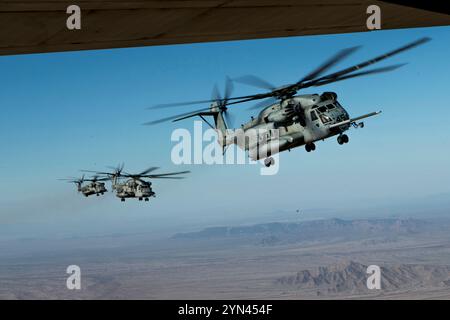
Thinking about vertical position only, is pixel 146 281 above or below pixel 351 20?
below

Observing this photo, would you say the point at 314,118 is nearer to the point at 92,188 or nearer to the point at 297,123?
the point at 297,123

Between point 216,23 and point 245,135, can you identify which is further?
point 245,135

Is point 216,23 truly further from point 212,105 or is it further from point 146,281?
point 146,281

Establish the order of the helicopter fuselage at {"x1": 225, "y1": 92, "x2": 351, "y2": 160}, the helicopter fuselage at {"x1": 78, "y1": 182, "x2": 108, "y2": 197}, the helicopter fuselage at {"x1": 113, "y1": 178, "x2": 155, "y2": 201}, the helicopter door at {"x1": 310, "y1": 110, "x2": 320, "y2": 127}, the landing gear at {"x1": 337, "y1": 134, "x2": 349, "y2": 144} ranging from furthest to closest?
the helicopter fuselage at {"x1": 78, "y1": 182, "x2": 108, "y2": 197}, the helicopter fuselage at {"x1": 113, "y1": 178, "x2": 155, "y2": 201}, the helicopter door at {"x1": 310, "y1": 110, "x2": 320, "y2": 127}, the helicopter fuselage at {"x1": 225, "y1": 92, "x2": 351, "y2": 160}, the landing gear at {"x1": 337, "y1": 134, "x2": 349, "y2": 144}

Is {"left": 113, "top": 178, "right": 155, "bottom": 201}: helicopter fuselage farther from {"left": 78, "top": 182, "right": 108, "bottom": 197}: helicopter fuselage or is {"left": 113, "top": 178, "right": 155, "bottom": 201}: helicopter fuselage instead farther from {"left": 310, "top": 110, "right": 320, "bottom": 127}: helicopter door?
{"left": 310, "top": 110, "right": 320, "bottom": 127}: helicopter door

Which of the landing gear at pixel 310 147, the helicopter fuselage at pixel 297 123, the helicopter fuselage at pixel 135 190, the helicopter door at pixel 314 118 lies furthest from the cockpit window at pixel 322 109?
the helicopter fuselage at pixel 135 190

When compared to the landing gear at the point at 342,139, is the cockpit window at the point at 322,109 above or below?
above

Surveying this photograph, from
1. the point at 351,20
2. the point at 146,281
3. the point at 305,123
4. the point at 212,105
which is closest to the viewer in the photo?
the point at 351,20

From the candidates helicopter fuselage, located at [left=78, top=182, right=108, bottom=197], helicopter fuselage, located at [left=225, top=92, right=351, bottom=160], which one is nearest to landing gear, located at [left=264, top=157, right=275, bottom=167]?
helicopter fuselage, located at [left=225, top=92, right=351, bottom=160]

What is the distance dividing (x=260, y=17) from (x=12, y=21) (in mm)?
5592

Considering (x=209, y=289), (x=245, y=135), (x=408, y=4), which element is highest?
(x=408, y=4)

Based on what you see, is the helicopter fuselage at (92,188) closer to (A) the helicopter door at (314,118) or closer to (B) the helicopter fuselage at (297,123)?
(B) the helicopter fuselage at (297,123)

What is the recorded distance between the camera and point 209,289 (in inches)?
7151

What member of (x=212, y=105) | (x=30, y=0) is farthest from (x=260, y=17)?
(x=212, y=105)
